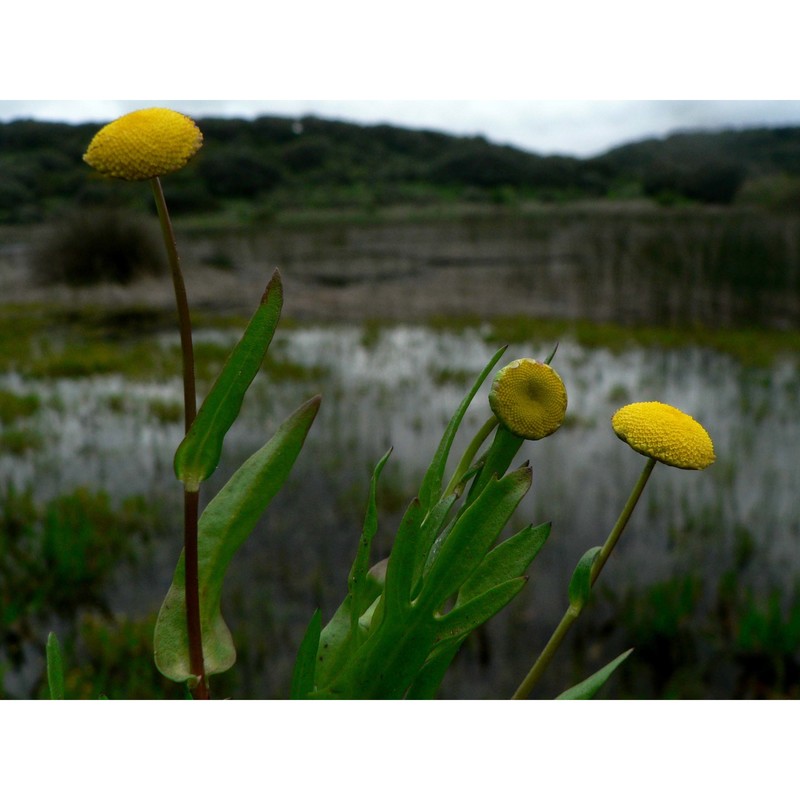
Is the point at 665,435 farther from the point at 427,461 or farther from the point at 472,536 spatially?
the point at 427,461

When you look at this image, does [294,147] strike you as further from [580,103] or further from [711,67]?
[711,67]

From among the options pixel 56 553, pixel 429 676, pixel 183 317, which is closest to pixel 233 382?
pixel 183 317

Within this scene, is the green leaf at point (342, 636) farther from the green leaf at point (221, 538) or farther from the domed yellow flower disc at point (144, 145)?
the domed yellow flower disc at point (144, 145)

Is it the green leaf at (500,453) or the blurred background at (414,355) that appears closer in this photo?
the green leaf at (500,453)

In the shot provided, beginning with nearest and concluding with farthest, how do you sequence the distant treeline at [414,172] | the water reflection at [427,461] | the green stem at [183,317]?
the green stem at [183,317], the distant treeline at [414,172], the water reflection at [427,461]

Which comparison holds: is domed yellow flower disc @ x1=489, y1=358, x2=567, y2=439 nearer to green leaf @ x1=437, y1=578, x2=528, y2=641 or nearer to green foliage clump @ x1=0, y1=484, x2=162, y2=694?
green leaf @ x1=437, y1=578, x2=528, y2=641

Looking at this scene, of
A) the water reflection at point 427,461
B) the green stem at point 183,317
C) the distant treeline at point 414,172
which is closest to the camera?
the green stem at point 183,317

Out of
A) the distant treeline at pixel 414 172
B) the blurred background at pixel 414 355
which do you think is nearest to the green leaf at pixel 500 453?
the blurred background at pixel 414 355

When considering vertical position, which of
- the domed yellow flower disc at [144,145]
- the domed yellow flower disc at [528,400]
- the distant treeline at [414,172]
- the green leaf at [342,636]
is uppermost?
the distant treeline at [414,172]
